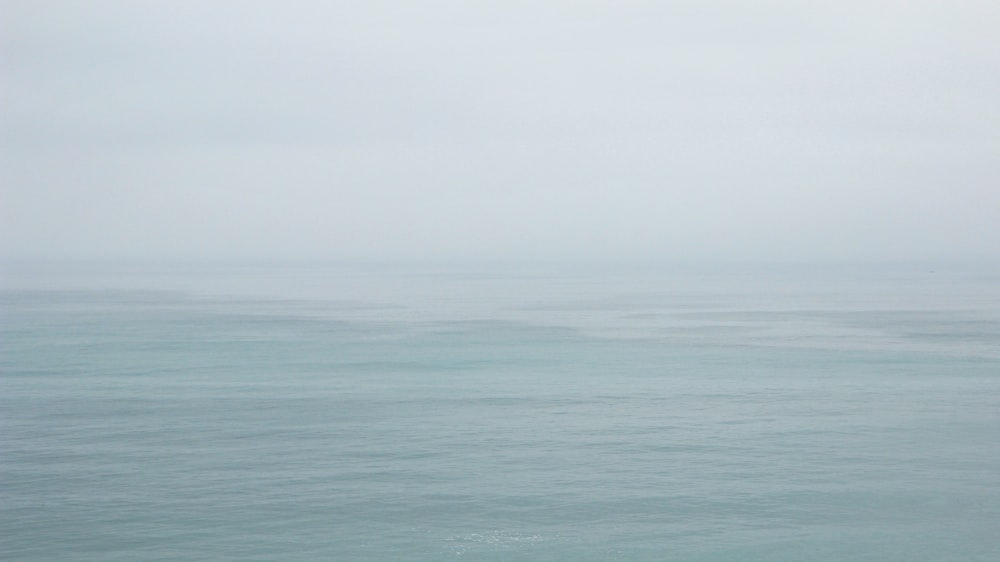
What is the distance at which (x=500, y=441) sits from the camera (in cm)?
3362

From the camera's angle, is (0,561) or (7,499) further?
(7,499)

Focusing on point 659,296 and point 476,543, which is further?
point 659,296

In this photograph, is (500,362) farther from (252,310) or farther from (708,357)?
(252,310)

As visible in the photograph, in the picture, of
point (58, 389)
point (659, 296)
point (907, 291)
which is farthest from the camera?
point (907, 291)

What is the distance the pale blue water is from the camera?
79.0 feet

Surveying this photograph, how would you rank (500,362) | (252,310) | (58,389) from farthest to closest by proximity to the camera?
(252,310) → (500,362) → (58,389)

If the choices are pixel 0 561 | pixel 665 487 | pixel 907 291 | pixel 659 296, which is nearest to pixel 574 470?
pixel 665 487

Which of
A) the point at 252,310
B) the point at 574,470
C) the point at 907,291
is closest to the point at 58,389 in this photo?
the point at 574,470

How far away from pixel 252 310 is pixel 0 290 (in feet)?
160

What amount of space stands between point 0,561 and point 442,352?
107ft

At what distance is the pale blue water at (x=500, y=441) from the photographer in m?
24.1

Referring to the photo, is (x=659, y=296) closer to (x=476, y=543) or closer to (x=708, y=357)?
(x=708, y=357)

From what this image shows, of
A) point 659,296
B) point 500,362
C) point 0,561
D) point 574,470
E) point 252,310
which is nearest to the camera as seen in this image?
point 0,561

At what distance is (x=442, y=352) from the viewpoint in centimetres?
5450
